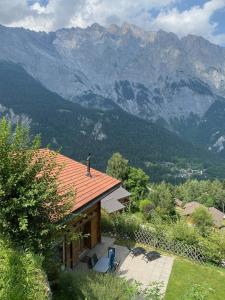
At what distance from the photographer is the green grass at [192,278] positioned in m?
19.2

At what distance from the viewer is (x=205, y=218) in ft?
181

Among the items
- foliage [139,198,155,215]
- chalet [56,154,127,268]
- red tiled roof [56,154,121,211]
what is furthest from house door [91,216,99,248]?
foliage [139,198,155,215]

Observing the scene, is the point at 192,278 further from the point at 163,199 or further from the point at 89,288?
the point at 163,199

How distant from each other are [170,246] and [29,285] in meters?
16.5

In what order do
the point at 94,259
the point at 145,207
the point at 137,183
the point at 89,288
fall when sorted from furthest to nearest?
the point at 137,183 → the point at 145,207 → the point at 94,259 → the point at 89,288

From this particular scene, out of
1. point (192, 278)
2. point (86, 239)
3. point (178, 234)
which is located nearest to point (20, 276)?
point (192, 278)

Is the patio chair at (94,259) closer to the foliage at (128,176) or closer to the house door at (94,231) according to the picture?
the house door at (94,231)

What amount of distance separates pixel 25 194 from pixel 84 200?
25.6ft

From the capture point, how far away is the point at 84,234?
22.2 m

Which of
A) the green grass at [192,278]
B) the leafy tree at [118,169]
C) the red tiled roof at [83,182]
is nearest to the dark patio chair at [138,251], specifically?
the green grass at [192,278]

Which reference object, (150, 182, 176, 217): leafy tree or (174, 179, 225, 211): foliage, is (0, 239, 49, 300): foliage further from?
(174, 179, 225, 211): foliage

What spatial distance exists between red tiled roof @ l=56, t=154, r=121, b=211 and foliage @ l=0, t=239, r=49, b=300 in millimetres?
7185

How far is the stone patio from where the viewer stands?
800 inches

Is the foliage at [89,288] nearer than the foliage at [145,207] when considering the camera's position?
Yes
